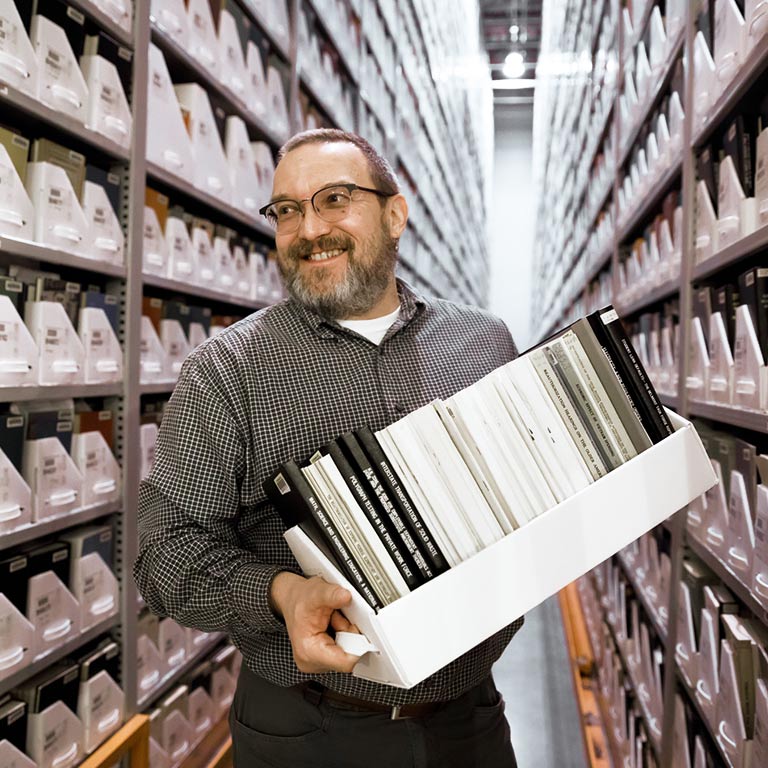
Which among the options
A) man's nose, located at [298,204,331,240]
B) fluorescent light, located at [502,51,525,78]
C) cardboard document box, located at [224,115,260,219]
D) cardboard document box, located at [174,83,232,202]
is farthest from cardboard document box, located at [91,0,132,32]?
fluorescent light, located at [502,51,525,78]

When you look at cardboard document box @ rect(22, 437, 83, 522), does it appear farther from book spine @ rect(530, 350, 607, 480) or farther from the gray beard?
book spine @ rect(530, 350, 607, 480)

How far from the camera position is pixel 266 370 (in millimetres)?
1422

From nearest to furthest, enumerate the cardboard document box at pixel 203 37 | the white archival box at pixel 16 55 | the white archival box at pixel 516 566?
the white archival box at pixel 516 566, the white archival box at pixel 16 55, the cardboard document box at pixel 203 37

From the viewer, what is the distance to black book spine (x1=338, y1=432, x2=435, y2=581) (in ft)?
3.22

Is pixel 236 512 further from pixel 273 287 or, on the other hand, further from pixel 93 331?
pixel 273 287

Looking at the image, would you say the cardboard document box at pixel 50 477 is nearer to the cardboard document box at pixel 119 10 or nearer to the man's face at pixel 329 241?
the man's face at pixel 329 241

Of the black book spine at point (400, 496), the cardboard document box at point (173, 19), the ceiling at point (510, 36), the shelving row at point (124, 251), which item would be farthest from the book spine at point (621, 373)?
the ceiling at point (510, 36)

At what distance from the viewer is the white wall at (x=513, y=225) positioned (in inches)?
562

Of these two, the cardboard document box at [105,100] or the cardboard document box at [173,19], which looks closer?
the cardboard document box at [105,100]

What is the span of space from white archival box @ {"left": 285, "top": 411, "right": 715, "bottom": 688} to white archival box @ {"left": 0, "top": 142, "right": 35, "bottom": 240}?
1083 millimetres

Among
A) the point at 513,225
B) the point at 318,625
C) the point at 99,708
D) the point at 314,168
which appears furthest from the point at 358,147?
the point at 513,225

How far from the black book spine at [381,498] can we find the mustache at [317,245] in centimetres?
62

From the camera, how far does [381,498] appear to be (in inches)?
38.8

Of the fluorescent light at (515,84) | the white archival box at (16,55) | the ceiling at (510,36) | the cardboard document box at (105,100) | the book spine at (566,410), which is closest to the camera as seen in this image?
the book spine at (566,410)
